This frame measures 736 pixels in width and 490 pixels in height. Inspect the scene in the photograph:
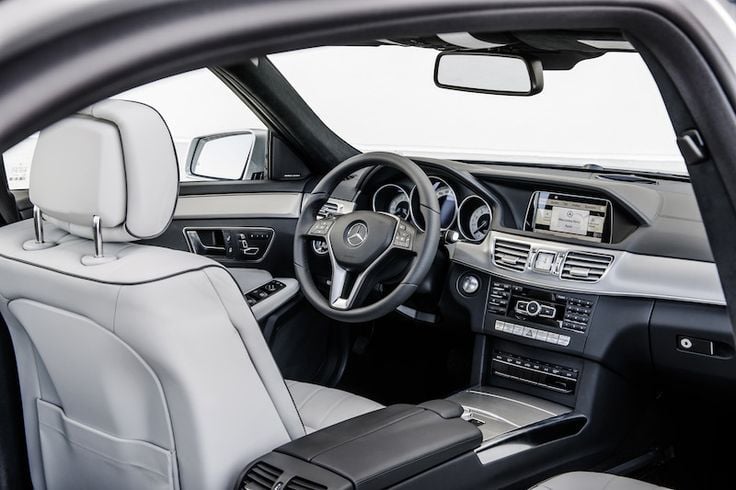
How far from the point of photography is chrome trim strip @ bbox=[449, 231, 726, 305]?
7.34 feet

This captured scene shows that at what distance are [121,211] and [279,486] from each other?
612 millimetres

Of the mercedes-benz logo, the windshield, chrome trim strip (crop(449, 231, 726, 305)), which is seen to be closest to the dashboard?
chrome trim strip (crop(449, 231, 726, 305))

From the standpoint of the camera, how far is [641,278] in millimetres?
2354

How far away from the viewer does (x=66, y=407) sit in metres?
1.81

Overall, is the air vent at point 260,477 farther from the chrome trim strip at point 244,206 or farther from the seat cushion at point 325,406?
the chrome trim strip at point 244,206

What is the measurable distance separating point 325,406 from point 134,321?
2.74ft

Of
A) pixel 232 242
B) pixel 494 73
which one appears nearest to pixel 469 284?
pixel 494 73

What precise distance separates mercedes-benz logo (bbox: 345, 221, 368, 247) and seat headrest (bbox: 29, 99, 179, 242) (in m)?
0.90

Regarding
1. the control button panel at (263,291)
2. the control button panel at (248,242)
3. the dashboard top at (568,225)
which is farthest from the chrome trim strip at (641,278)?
the control button panel at (248,242)

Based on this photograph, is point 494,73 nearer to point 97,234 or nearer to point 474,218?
point 474,218

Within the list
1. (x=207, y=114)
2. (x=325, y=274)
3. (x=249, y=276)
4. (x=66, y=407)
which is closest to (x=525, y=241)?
(x=325, y=274)

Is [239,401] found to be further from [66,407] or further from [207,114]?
[207,114]

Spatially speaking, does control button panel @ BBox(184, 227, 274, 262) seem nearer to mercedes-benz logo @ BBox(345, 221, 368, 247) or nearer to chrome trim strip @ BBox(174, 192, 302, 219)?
chrome trim strip @ BBox(174, 192, 302, 219)

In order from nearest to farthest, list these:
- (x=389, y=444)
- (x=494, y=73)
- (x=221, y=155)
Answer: (x=389, y=444)
(x=494, y=73)
(x=221, y=155)
